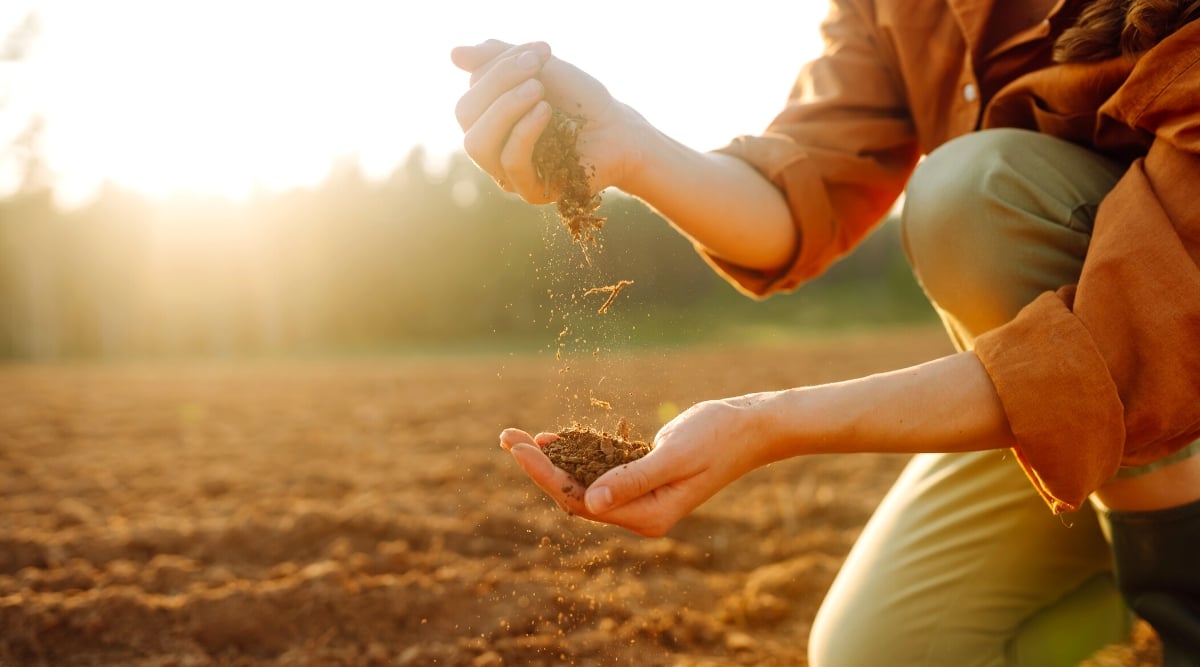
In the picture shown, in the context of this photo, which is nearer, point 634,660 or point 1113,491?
point 1113,491

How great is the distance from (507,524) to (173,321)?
24.4 m

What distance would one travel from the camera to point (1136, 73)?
1355mm

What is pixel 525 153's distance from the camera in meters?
1.60

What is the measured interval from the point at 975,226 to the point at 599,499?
0.87m

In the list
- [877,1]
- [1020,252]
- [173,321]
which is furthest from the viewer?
[173,321]

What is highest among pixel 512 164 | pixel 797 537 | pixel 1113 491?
pixel 512 164

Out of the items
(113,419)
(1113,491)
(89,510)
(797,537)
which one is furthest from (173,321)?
(1113,491)

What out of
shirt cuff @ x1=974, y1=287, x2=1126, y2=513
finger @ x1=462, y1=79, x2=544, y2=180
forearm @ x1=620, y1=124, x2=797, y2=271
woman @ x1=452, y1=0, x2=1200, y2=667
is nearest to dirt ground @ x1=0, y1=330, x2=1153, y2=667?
forearm @ x1=620, y1=124, x2=797, y2=271

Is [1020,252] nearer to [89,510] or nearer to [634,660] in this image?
[634,660]

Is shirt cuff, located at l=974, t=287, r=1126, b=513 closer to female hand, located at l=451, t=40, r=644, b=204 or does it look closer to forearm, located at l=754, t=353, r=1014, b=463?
forearm, located at l=754, t=353, r=1014, b=463

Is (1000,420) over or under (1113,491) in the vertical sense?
over

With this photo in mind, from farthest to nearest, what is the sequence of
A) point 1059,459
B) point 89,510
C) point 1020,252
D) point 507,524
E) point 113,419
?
point 113,419 → point 89,510 → point 507,524 → point 1020,252 → point 1059,459

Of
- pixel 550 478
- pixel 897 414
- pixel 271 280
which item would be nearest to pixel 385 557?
pixel 550 478

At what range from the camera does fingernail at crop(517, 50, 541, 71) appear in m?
1.56
